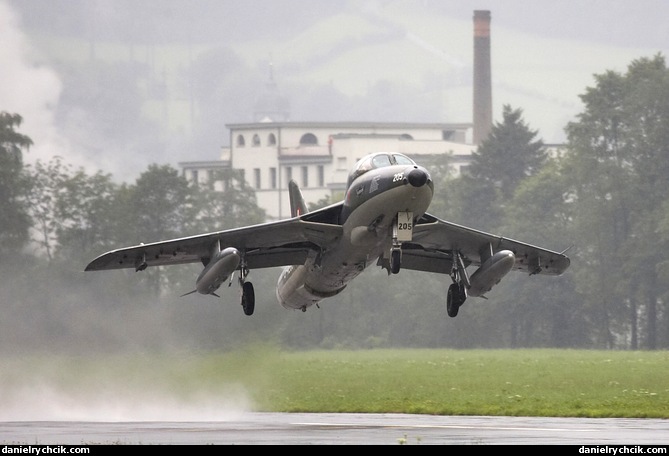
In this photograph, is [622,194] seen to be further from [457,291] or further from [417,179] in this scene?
[417,179]

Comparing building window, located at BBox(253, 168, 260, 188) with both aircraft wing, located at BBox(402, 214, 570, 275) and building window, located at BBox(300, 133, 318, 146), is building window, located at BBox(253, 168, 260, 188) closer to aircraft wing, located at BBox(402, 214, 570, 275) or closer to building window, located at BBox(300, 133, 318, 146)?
building window, located at BBox(300, 133, 318, 146)

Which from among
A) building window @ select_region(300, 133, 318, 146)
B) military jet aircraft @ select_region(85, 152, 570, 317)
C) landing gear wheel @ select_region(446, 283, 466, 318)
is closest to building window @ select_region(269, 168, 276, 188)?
building window @ select_region(300, 133, 318, 146)

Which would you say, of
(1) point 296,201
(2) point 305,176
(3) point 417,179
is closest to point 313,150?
(2) point 305,176

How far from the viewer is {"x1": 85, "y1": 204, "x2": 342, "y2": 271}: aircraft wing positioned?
32.5 metres

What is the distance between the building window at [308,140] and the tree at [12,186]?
236 ft

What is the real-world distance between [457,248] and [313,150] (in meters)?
115

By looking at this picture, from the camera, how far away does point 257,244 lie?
34.1 meters

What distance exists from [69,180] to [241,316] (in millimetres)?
38827

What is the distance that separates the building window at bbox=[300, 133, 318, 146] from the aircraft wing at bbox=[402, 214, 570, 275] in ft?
379

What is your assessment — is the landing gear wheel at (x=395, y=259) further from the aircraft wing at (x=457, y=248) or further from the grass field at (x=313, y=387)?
the grass field at (x=313, y=387)

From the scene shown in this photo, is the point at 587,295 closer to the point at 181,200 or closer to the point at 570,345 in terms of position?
the point at 570,345

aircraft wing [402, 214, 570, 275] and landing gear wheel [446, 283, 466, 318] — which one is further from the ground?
aircraft wing [402, 214, 570, 275]

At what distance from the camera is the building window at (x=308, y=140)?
153 m

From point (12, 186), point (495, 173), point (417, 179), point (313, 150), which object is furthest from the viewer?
point (313, 150)
